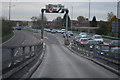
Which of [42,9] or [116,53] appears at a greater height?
[42,9]

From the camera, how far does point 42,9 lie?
55.4m

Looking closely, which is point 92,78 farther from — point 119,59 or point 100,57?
point 100,57

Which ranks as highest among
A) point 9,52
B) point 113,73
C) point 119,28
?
point 119,28

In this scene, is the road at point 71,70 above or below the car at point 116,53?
below

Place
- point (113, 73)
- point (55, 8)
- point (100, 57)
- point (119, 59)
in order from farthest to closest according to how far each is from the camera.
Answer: point (55, 8) < point (100, 57) < point (119, 59) < point (113, 73)

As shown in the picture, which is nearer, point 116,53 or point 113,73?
point 113,73

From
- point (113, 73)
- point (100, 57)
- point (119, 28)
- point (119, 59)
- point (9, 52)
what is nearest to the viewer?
point (9, 52)

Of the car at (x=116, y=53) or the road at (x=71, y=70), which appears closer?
the road at (x=71, y=70)

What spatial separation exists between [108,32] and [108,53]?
5969 centimetres

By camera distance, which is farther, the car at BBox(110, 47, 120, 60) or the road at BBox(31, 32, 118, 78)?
the car at BBox(110, 47, 120, 60)

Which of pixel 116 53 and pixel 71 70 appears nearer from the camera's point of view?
pixel 71 70

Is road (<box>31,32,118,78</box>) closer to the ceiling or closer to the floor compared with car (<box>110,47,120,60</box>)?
closer to the floor

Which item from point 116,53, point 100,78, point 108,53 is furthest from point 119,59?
point 100,78

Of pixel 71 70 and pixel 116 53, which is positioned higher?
pixel 116 53
